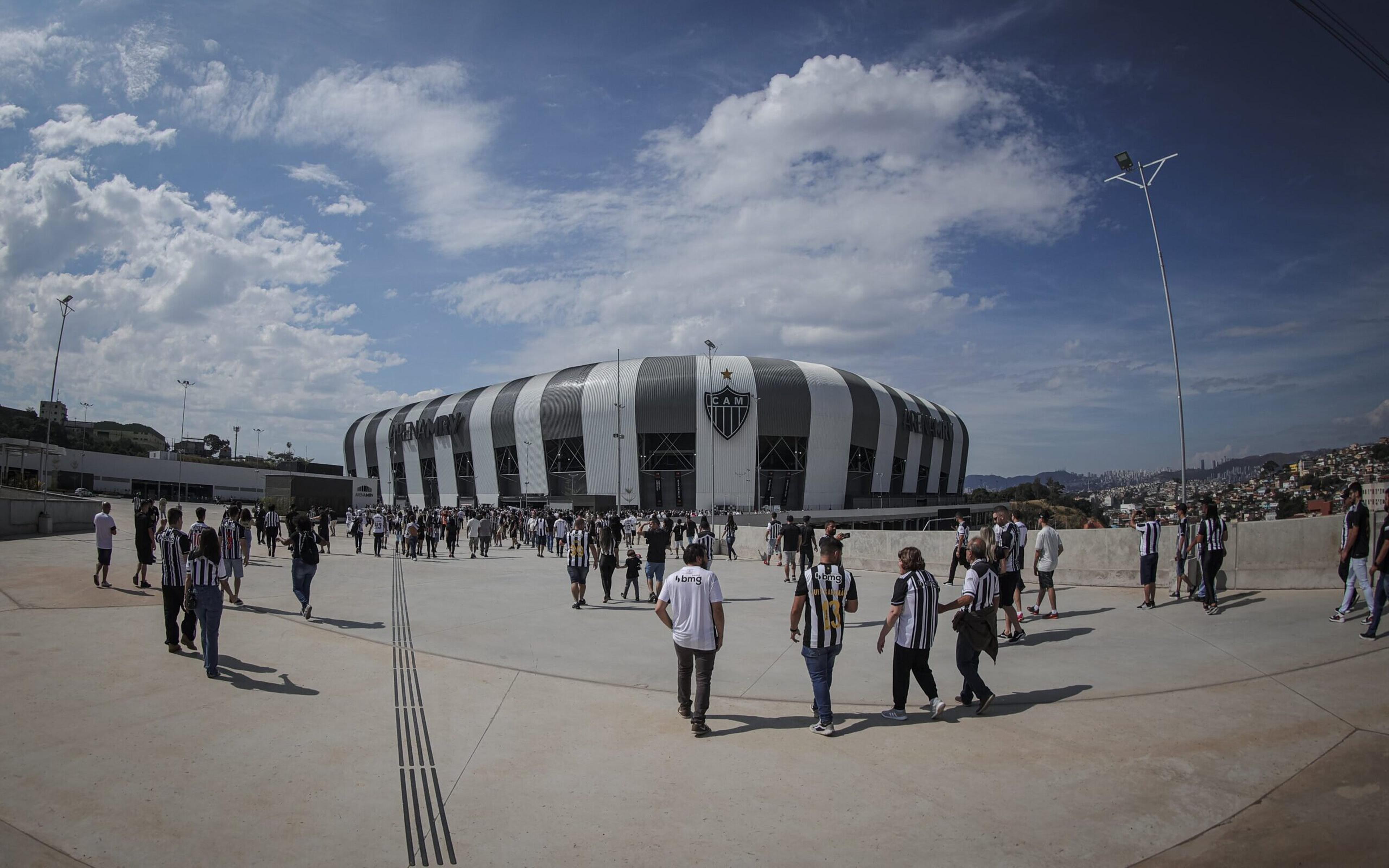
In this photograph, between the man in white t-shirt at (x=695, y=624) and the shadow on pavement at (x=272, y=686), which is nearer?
the man in white t-shirt at (x=695, y=624)

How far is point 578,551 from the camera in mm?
12070

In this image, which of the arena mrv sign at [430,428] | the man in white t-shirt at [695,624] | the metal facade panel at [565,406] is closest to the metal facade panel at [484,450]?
the arena mrv sign at [430,428]

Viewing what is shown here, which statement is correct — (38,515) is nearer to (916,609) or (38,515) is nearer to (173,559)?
(173,559)

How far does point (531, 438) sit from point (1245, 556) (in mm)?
58112

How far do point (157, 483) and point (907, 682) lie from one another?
323 ft

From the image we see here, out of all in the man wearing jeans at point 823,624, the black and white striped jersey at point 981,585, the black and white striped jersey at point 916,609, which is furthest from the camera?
the black and white striped jersey at point 981,585

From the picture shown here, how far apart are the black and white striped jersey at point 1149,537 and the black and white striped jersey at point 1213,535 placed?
1.82ft

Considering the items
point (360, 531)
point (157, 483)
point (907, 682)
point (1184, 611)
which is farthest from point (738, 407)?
point (157, 483)

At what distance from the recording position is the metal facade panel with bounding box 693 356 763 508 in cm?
5672

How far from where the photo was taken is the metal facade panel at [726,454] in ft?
186

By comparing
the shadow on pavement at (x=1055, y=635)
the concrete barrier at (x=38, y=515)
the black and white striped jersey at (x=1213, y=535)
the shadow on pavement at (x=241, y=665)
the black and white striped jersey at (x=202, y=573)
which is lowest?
the shadow on pavement at (x=241, y=665)

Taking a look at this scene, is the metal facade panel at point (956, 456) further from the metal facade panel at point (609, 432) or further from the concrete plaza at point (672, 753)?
the concrete plaza at point (672, 753)

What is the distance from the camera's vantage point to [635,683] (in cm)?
718

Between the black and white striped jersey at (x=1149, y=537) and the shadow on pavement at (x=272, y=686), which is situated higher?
the black and white striped jersey at (x=1149, y=537)
